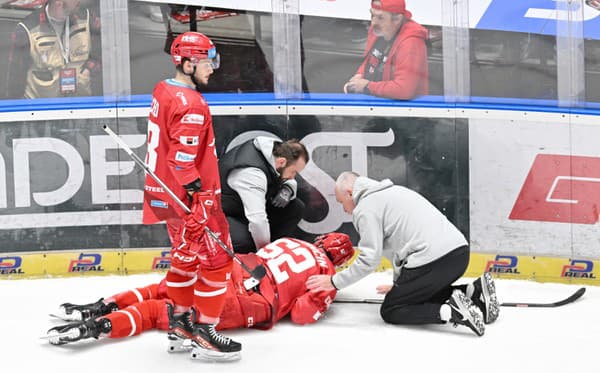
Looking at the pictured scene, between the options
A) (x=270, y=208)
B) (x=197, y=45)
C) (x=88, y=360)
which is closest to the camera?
(x=88, y=360)

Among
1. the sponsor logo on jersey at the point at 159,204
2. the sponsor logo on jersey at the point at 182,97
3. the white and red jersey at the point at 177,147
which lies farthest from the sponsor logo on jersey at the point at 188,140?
the sponsor logo on jersey at the point at 159,204

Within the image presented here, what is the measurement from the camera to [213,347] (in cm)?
291

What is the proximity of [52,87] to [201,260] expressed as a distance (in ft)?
6.80

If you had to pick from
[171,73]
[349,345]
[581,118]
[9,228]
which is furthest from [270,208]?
[581,118]

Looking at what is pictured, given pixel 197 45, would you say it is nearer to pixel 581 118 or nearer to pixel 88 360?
pixel 88 360

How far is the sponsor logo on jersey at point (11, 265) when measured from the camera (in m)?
4.44

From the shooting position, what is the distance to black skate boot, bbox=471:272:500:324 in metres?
3.47

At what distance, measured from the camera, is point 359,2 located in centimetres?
458

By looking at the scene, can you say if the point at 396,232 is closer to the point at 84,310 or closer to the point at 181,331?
the point at 181,331

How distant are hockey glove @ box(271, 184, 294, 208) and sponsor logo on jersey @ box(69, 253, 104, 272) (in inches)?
47.0

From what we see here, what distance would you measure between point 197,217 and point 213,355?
57 centimetres

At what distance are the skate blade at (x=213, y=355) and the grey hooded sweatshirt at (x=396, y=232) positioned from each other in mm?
729

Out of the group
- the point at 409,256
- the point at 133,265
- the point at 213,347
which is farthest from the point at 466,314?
the point at 133,265

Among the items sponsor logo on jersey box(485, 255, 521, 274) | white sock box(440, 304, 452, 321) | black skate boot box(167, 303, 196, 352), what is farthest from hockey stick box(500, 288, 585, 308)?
black skate boot box(167, 303, 196, 352)
